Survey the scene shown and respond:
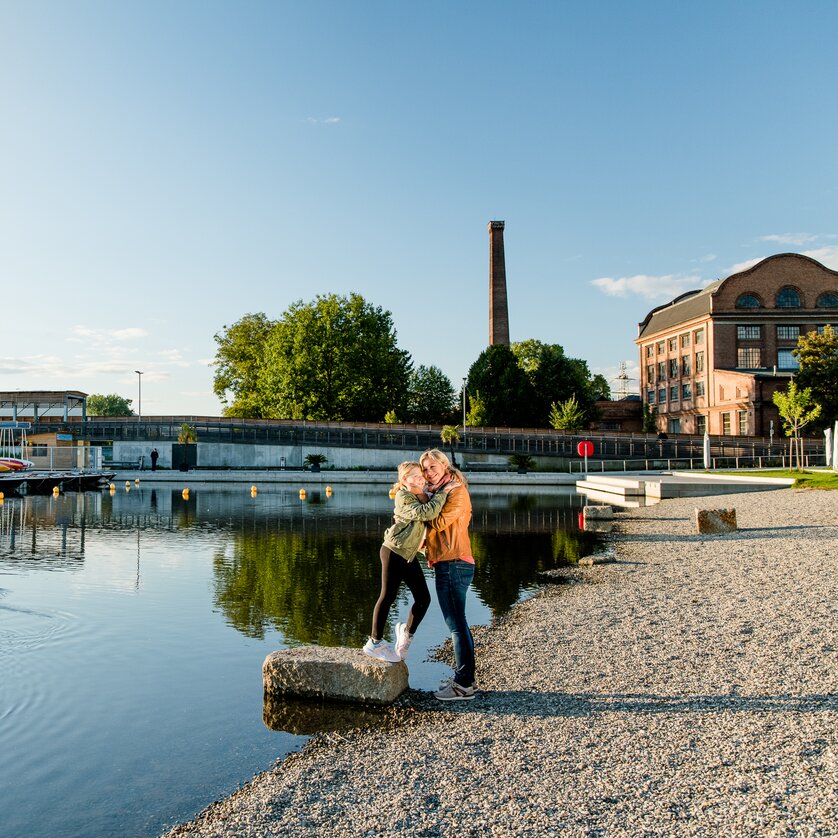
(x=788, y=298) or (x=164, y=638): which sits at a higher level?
(x=788, y=298)

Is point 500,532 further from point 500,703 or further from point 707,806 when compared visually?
point 707,806

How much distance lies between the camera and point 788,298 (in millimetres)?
69812

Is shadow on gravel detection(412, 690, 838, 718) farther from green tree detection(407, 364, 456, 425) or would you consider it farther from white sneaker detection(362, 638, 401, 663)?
green tree detection(407, 364, 456, 425)

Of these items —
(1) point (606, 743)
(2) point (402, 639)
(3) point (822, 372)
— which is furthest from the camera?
(3) point (822, 372)

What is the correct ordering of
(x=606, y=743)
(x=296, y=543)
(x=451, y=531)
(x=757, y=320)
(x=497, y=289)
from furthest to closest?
(x=497, y=289) < (x=757, y=320) < (x=296, y=543) < (x=451, y=531) < (x=606, y=743)

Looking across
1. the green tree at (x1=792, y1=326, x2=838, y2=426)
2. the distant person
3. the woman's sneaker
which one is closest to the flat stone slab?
the distant person

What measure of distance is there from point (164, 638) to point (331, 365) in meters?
58.9

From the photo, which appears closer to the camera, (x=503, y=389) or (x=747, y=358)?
(x=747, y=358)

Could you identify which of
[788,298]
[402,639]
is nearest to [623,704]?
[402,639]

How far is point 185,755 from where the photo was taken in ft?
20.4

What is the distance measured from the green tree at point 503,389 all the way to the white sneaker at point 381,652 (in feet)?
216

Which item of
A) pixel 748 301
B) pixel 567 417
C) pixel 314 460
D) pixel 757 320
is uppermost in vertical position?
pixel 748 301

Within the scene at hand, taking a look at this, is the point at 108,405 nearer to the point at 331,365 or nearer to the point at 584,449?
the point at 331,365

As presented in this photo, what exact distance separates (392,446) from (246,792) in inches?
2332
